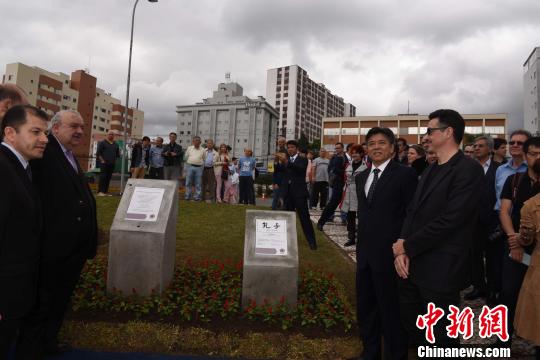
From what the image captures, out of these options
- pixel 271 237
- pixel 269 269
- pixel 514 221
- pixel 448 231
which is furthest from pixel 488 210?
pixel 269 269

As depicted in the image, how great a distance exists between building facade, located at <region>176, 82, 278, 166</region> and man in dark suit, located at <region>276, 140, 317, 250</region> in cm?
8191

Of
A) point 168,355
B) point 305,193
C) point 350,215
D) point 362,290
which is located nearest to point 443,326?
point 362,290

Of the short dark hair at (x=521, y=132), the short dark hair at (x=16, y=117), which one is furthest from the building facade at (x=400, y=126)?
the short dark hair at (x=16, y=117)

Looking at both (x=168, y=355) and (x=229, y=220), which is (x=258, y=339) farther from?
(x=229, y=220)

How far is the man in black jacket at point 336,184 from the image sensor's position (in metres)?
8.93

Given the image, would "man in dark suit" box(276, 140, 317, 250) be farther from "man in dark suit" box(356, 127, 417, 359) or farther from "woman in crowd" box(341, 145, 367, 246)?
"man in dark suit" box(356, 127, 417, 359)

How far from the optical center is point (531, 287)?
2.90 meters

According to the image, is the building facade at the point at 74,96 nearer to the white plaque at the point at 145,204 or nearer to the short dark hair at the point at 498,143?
the white plaque at the point at 145,204

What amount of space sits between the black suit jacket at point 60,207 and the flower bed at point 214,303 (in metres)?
1.38

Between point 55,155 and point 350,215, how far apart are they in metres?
6.22

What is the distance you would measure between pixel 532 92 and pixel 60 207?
3624 inches

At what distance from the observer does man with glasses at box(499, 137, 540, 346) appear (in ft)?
11.4

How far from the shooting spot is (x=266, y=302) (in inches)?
174

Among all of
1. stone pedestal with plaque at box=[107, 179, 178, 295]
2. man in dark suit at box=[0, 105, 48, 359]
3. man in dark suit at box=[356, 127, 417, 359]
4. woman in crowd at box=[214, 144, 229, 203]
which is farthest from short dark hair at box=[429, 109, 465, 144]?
woman in crowd at box=[214, 144, 229, 203]
